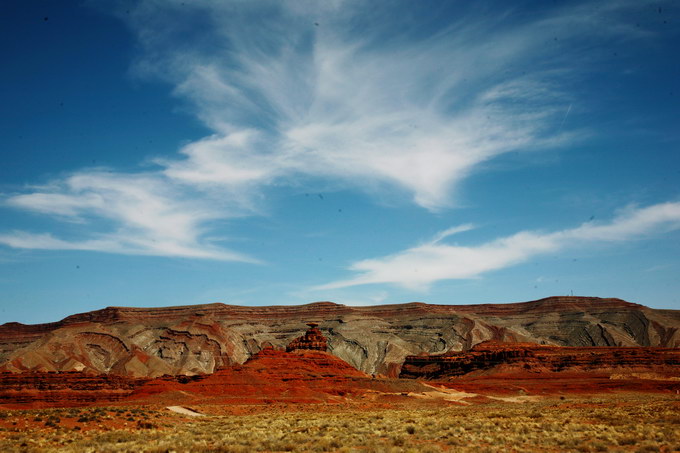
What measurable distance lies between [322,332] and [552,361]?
261 feet

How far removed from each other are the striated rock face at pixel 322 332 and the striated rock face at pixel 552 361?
101 feet

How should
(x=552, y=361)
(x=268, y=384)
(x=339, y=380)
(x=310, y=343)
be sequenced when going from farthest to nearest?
(x=552, y=361), (x=310, y=343), (x=339, y=380), (x=268, y=384)

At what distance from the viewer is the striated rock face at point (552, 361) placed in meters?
84.5

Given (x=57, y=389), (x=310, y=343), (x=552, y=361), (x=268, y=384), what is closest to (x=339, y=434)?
(x=268, y=384)

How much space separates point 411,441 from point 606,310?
156 m

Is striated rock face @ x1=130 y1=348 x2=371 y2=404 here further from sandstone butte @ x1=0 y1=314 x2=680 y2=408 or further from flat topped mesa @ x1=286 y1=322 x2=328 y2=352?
flat topped mesa @ x1=286 y1=322 x2=328 y2=352

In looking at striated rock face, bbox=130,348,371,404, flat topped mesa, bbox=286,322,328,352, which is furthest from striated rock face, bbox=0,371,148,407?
flat topped mesa, bbox=286,322,328,352

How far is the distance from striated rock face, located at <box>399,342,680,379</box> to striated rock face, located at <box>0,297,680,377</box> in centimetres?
3086

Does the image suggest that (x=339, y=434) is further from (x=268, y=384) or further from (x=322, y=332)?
(x=322, y=332)

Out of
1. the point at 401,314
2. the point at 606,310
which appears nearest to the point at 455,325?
the point at 401,314

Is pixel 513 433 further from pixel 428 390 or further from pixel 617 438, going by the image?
pixel 428 390

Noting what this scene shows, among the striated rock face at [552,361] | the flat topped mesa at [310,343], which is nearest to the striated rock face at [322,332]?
the striated rock face at [552,361]

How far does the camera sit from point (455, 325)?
158 m

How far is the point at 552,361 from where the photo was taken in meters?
91.4
